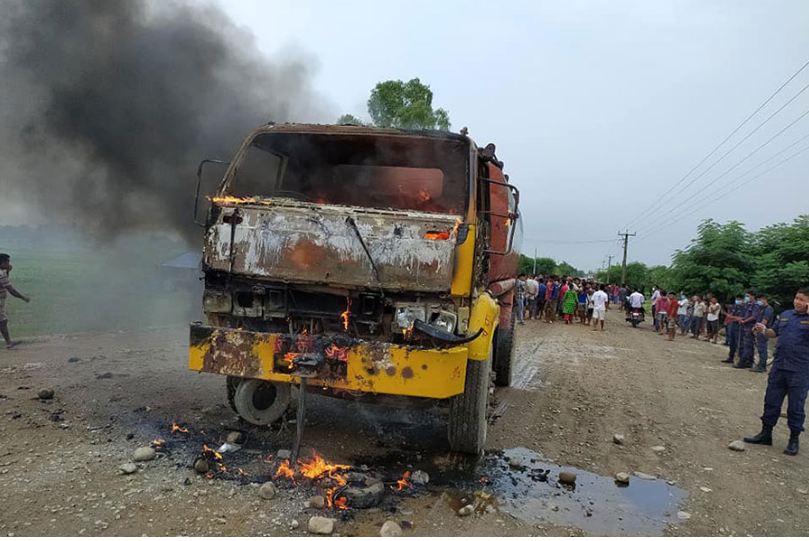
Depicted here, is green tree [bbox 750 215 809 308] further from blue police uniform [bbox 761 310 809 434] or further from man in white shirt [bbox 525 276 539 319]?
blue police uniform [bbox 761 310 809 434]

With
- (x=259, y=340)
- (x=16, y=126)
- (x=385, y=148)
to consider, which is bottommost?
(x=259, y=340)

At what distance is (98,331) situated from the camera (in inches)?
344

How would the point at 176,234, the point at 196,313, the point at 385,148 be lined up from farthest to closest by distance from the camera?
the point at 196,313 < the point at 176,234 < the point at 385,148

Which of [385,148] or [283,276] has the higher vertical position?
[385,148]

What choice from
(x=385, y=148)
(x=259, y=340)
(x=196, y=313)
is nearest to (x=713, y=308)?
(x=196, y=313)

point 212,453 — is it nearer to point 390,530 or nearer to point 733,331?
point 390,530

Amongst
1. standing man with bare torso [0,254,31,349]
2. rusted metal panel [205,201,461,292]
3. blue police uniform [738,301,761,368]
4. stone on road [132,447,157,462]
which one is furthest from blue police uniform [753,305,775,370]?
standing man with bare torso [0,254,31,349]

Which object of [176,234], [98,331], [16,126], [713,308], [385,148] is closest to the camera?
[385,148]

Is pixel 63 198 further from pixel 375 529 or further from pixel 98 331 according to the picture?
pixel 375 529

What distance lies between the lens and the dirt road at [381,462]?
301 cm

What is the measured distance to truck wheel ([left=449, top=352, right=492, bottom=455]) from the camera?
3947mm

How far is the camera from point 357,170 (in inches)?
185

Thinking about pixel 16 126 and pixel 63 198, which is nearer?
pixel 16 126

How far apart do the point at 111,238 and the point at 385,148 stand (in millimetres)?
→ 7283
